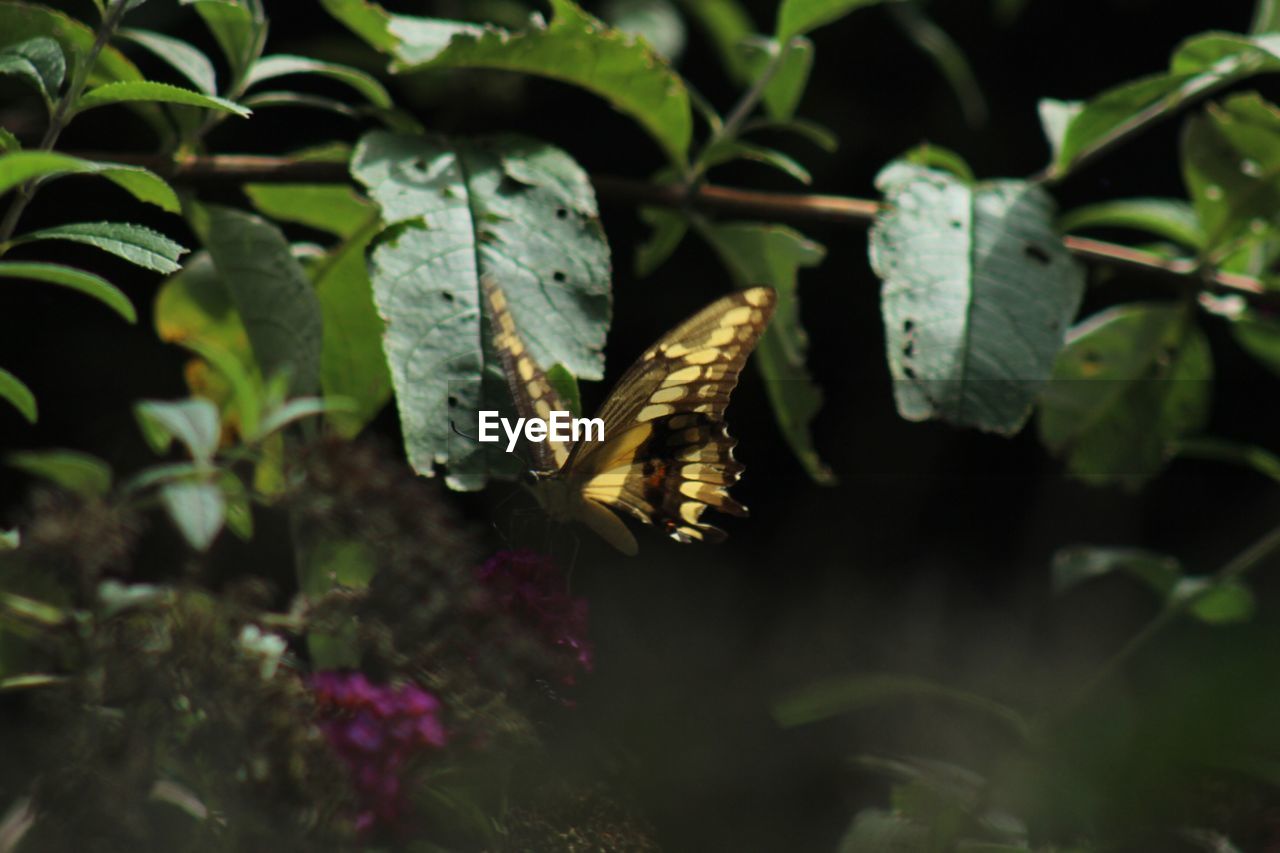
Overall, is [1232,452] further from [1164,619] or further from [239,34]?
[239,34]

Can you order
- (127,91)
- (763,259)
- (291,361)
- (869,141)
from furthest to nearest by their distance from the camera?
1. (869,141)
2. (763,259)
3. (291,361)
4. (127,91)

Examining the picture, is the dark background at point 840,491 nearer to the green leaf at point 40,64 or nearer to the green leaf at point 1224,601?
the green leaf at point 1224,601

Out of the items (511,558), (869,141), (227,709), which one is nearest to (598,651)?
(511,558)

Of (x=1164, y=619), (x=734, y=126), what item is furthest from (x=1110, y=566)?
(x=734, y=126)

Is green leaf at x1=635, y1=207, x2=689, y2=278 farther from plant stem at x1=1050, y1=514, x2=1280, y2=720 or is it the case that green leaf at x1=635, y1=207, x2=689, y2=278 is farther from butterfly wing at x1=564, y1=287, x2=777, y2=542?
plant stem at x1=1050, y1=514, x2=1280, y2=720

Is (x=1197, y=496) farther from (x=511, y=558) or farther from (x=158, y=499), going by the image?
(x=158, y=499)

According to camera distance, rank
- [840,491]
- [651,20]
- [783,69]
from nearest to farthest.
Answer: [783,69] < [840,491] < [651,20]
